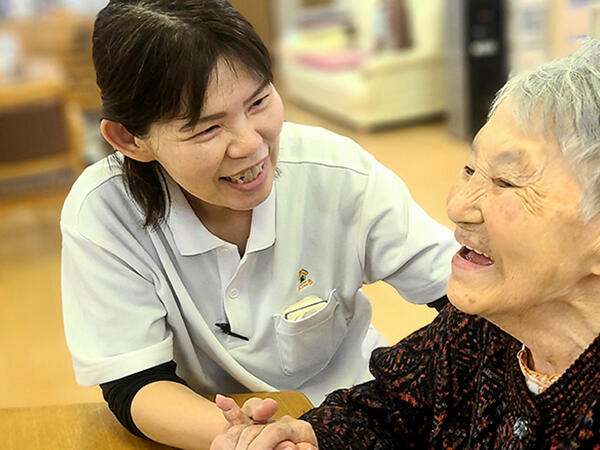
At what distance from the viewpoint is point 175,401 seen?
1515mm

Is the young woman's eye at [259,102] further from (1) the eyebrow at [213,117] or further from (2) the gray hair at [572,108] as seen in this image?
(2) the gray hair at [572,108]

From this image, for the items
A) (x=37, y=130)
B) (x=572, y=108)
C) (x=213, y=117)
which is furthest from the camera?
(x=37, y=130)

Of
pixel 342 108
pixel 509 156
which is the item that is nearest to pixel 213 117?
pixel 509 156

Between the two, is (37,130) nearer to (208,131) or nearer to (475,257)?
(208,131)

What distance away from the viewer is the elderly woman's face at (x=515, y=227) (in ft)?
3.55

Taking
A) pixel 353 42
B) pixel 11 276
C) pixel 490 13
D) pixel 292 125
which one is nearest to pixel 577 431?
pixel 292 125

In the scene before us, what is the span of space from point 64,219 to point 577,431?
103 cm

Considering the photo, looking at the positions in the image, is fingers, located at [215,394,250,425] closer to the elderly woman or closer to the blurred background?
the elderly woman

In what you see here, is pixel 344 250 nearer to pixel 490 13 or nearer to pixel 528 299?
pixel 528 299

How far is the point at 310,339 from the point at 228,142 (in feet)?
1.62

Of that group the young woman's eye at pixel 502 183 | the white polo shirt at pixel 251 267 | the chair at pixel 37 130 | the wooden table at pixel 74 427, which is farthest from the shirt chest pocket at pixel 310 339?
the chair at pixel 37 130

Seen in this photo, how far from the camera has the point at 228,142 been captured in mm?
1467

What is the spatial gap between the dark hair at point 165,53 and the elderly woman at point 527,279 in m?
0.47

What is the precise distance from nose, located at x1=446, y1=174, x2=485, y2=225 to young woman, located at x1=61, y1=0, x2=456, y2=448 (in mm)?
420
